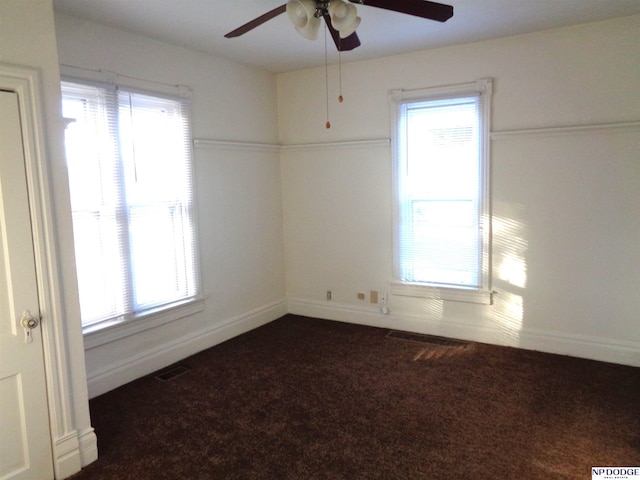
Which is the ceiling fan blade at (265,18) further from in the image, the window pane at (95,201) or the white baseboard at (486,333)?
the white baseboard at (486,333)

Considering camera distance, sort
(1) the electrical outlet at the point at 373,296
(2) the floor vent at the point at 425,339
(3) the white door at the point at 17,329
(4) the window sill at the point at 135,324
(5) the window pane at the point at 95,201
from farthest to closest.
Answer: (1) the electrical outlet at the point at 373,296 < (2) the floor vent at the point at 425,339 < (4) the window sill at the point at 135,324 < (5) the window pane at the point at 95,201 < (3) the white door at the point at 17,329

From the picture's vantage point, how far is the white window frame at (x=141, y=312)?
338cm

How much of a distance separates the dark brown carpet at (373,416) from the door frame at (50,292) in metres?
0.21

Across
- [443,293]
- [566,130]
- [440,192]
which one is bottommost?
[443,293]

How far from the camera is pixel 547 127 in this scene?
3.91 meters

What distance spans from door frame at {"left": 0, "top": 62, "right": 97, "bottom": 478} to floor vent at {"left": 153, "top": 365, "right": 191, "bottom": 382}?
1088 millimetres

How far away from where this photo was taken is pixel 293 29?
3652 mm

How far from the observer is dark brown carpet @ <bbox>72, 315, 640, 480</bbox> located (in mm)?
2578

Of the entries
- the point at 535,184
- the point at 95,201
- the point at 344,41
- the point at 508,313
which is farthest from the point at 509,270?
the point at 95,201

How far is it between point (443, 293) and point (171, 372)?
256 cm

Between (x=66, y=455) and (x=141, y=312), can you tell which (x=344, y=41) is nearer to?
(x=141, y=312)

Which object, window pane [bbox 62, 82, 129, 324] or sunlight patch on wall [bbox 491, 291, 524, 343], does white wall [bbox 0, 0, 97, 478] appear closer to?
window pane [bbox 62, 82, 129, 324]

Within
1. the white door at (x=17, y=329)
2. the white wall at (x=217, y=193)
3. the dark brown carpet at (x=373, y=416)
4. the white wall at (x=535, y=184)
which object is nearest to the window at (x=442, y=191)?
the white wall at (x=535, y=184)

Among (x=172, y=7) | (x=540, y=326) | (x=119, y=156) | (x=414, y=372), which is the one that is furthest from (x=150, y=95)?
(x=540, y=326)
